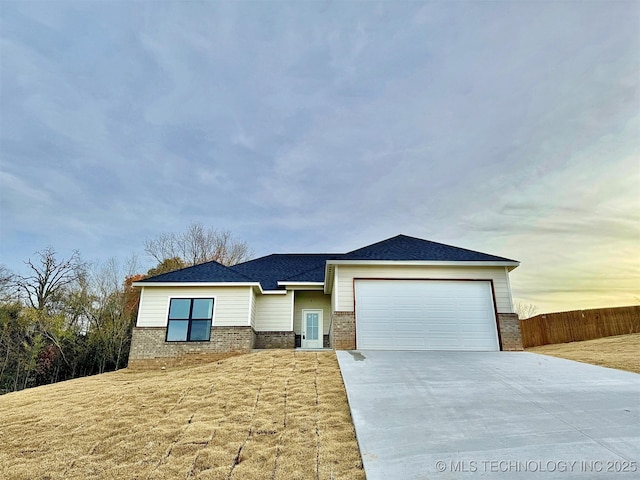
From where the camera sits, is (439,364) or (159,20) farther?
(159,20)

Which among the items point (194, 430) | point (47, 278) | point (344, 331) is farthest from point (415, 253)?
point (47, 278)

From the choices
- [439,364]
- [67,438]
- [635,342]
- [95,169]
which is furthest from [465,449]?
[95,169]

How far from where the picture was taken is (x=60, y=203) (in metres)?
18.7

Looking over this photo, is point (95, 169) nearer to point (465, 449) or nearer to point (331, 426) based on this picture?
point (331, 426)

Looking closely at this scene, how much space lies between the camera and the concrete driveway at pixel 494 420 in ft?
12.3

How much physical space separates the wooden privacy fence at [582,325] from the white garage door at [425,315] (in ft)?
34.3

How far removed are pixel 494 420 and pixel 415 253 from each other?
7.79 meters

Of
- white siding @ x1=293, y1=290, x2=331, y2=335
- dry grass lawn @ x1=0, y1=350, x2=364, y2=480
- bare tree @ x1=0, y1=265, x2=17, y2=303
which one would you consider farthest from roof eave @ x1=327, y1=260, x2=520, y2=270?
bare tree @ x1=0, y1=265, x2=17, y2=303

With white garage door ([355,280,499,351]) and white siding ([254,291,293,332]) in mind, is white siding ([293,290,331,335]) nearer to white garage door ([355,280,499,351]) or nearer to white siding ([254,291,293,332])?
white siding ([254,291,293,332])

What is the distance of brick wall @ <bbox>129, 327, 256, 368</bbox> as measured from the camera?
1236 centimetres

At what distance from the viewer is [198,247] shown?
2827 centimetres

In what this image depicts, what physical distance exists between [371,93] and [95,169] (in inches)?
490

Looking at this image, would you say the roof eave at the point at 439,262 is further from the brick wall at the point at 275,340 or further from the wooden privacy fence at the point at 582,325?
the wooden privacy fence at the point at 582,325

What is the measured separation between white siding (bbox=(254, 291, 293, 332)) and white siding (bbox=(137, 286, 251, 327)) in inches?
61.1
